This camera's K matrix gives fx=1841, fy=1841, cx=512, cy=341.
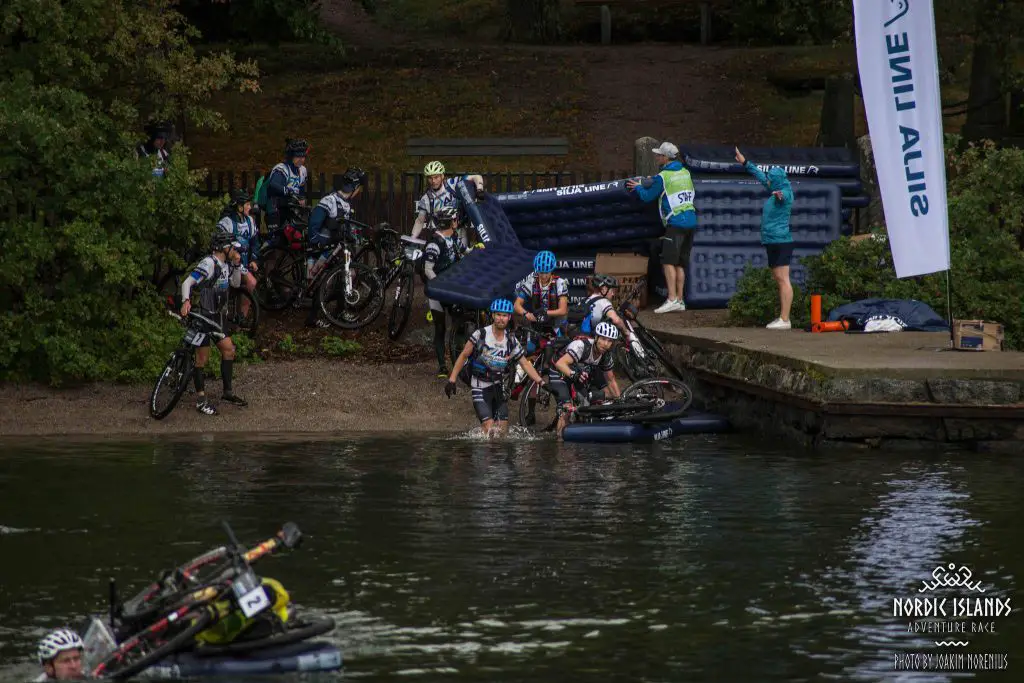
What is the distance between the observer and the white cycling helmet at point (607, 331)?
2178 cm

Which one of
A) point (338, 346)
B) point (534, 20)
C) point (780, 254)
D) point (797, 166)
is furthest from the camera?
point (534, 20)

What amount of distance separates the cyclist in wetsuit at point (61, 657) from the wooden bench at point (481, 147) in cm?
2245

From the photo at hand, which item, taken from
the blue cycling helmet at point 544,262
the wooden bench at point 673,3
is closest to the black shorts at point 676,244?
the blue cycling helmet at point 544,262

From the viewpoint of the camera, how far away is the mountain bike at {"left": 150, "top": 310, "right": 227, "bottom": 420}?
22453mm

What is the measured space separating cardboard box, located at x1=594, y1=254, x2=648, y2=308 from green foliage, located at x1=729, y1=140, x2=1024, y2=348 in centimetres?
180

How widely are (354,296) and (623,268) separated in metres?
3.99

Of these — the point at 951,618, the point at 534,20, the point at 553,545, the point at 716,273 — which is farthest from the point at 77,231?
the point at 534,20

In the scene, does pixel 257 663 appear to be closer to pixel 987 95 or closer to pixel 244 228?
pixel 244 228

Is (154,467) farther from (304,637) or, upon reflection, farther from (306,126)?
(306,126)

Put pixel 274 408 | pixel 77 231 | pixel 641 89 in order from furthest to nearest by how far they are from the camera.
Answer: pixel 641 89, pixel 77 231, pixel 274 408

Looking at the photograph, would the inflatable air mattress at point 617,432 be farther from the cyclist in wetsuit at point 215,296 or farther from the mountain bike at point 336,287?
the mountain bike at point 336,287

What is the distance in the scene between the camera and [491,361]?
21.5 m

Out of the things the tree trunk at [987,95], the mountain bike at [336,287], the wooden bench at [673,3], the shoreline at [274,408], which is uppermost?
the wooden bench at [673,3]

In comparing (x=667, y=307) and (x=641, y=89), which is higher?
(x=641, y=89)
